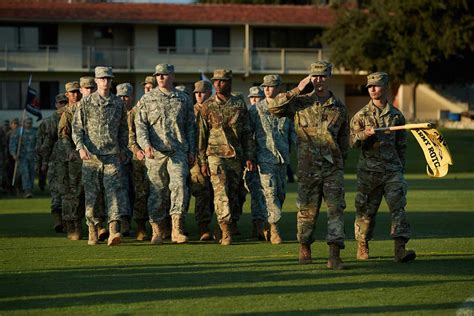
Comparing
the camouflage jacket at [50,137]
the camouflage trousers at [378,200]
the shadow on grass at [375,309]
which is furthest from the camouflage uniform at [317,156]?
the camouflage jacket at [50,137]

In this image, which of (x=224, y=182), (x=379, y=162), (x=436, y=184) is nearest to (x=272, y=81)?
(x=224, y=182)

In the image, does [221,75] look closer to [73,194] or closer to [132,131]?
[132,131]

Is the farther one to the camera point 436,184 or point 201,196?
point 436,184

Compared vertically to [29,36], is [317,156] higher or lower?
lower

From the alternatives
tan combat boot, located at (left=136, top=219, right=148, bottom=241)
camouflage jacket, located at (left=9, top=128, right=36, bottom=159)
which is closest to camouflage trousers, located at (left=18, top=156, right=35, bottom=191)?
camouflage jacket, located at (left=9, top=128, right=36, bottom=159)

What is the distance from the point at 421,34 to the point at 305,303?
48019 millimetres

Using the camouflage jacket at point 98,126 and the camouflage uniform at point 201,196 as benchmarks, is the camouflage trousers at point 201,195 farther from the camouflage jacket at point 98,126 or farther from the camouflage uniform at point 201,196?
the camouflage jacket at point 98,126

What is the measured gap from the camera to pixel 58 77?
60.8 m

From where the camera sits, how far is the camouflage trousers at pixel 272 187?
1588cm

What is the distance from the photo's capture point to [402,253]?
13.2 metres

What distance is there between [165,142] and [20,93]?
45872 mm

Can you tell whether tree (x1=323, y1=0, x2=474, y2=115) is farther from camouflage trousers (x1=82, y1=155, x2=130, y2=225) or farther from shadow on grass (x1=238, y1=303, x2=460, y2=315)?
shadow on grass (x1=238, y1=303, x2=460, y2=315)

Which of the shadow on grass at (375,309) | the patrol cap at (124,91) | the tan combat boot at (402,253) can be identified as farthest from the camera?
the patrol cap at (124,91)

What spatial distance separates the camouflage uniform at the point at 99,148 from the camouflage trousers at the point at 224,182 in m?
1.32
